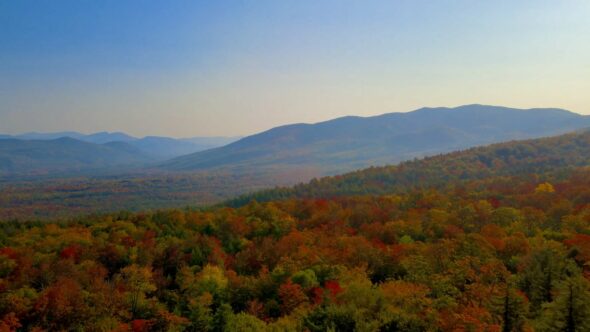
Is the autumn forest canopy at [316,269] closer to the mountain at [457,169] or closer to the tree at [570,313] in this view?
the tree at [570,313]

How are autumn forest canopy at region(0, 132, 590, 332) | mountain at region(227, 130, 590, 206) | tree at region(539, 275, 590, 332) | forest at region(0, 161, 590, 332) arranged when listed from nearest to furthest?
tree at region(539, 275, 590, 332) → forest at region(0, 161, 590, 332) → autumn forest canopy at region(0, 132, 590, 332) → mountain at region(227, 130, 590, 206)

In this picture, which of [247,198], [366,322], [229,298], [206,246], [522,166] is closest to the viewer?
[366,322]

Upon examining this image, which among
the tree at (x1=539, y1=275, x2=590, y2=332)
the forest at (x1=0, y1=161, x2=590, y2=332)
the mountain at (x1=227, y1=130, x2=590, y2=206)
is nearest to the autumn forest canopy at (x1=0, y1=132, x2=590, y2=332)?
the tree at (x1=539, y1=275, x2=590, y2=332)

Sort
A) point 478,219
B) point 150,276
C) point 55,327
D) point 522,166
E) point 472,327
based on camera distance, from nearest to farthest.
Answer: point 472,327
point 55,327
point 150,276
point 478,219
point 522,166

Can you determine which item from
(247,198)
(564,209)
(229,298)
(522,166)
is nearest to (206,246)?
(229,298)

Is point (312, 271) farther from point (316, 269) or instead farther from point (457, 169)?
point (457, 169)

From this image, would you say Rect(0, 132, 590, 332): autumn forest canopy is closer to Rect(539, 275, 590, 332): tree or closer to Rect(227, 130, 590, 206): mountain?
Rect(539, 275, 590, 332): tree

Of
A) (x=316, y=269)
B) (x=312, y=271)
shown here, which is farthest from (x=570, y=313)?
(x=316, y=269)

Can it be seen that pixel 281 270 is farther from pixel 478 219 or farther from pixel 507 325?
pixel 478 219
